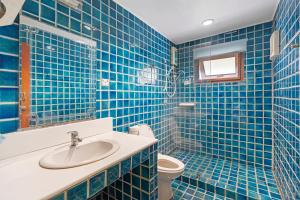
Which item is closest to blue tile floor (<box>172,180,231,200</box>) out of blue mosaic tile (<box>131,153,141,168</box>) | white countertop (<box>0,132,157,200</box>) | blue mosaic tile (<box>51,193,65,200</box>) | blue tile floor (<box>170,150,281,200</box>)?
blue tile floor (<box>170,150,281,200</box>)

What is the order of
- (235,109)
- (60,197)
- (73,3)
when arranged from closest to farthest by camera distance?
(60,197)
(73,3)
(235,109)

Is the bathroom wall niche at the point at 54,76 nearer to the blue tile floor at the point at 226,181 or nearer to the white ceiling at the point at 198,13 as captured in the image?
the white ceiling at the point at 198,13

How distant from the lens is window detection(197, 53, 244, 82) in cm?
228

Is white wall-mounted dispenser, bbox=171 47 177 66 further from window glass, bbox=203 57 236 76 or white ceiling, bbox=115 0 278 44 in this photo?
window glass, bbox=203 57 236 76

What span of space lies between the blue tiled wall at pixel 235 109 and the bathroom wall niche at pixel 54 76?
185 cm

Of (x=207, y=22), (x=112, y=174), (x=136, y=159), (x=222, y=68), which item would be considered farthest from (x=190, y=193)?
(x=207, y=22)

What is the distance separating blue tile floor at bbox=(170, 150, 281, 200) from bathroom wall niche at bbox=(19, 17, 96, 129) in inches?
58.7

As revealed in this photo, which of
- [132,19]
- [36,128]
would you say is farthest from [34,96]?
[132,19]

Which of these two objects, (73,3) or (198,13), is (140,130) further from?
(198,13)

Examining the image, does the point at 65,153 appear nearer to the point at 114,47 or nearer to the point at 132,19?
the point at 114,47

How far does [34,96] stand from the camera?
1.00m

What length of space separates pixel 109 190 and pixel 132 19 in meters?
1.86

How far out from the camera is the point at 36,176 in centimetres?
66

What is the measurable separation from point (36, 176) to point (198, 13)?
2143 mm
